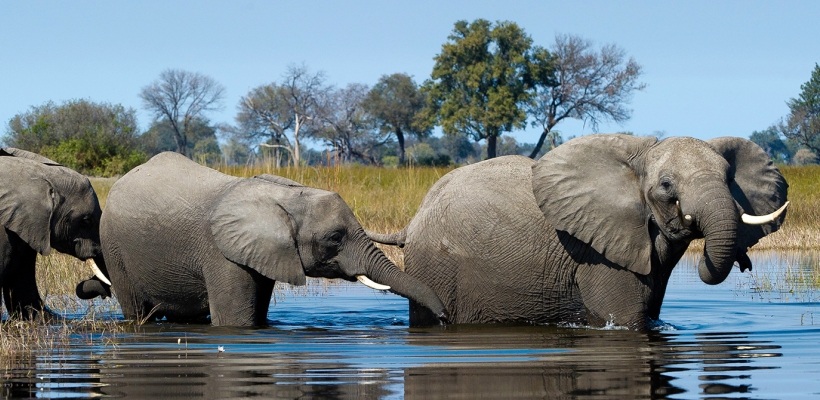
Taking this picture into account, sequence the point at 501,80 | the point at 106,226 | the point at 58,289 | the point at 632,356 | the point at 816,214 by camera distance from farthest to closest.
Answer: the point at 501,80 → the point at 816,214 → the point at 58,289 → the point at 106,226 → the point at 632,356

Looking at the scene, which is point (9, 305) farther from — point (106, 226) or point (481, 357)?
point (481, 357)

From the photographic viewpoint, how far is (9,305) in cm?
978

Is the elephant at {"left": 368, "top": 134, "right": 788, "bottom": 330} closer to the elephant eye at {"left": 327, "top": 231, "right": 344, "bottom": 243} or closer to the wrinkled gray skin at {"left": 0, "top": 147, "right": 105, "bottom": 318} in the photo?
the elephant eye at {"left": 327, "top": 231, "right": 344, "bottom": 243}

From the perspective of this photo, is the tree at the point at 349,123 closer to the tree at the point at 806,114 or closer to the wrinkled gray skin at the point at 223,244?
the tree at the point at 806,114

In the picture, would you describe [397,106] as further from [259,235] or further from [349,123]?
[259,235]

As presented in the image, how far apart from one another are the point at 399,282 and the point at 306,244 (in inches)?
29.1

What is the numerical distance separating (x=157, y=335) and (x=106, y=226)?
4.80ft

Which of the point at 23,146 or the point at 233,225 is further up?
the point at 23,146

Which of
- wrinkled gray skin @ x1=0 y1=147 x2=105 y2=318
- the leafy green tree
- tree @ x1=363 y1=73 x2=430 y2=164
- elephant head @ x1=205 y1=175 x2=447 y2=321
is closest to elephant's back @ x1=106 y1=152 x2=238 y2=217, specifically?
wrinkled gray skin @ x1=0 y1=147 x2=105 y2=318

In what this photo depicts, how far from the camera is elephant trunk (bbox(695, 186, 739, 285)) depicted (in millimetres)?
7375

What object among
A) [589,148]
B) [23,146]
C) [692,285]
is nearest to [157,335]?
[589,148]

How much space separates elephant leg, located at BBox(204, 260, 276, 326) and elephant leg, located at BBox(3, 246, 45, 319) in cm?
159

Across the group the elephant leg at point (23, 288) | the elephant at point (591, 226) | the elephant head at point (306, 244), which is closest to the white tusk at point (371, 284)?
the elephant head at point (306, 244)

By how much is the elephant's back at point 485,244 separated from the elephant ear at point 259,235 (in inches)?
40.0
